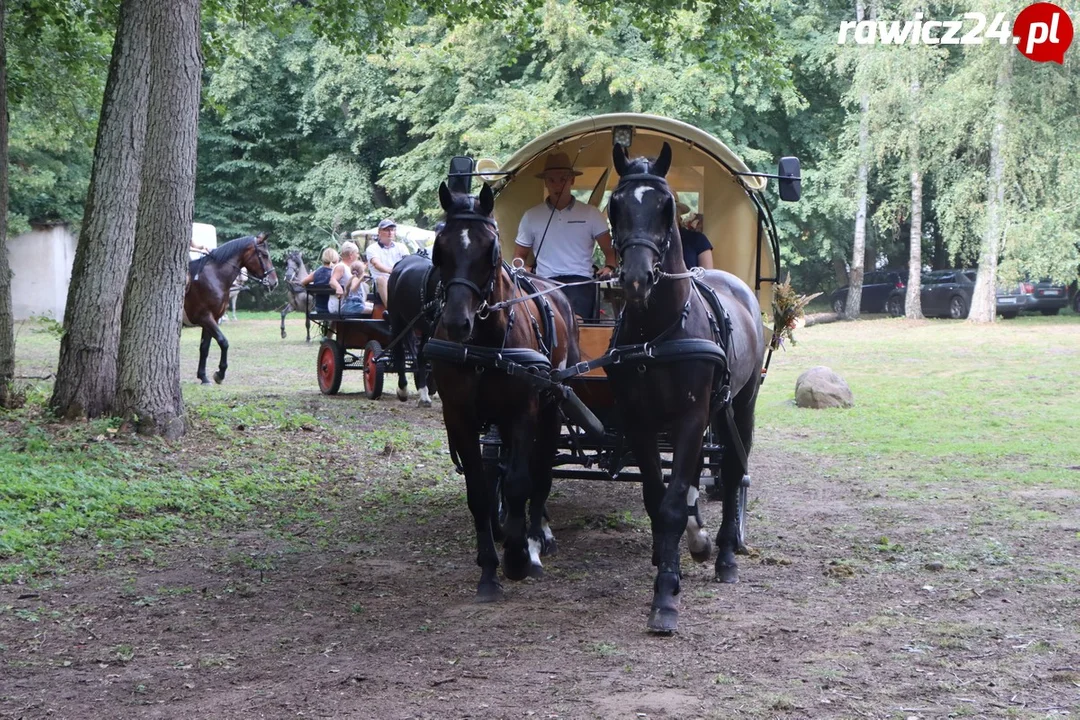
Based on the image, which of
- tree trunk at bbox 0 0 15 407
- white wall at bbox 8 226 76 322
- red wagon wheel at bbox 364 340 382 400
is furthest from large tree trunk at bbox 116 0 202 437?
white wall at bbox 8 226 76 322

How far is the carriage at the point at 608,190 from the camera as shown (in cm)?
735

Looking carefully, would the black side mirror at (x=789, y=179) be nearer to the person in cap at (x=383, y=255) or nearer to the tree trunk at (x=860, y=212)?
the person in cap at (x=383, y=255)

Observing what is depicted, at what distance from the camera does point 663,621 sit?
18.5ft

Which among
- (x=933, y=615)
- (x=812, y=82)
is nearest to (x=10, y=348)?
(x=933, y=615)

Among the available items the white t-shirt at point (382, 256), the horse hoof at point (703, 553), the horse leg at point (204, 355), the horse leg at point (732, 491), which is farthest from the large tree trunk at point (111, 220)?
the horse leg at point (204, 355)

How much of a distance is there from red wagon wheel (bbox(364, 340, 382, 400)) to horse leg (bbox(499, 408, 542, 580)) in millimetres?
8916

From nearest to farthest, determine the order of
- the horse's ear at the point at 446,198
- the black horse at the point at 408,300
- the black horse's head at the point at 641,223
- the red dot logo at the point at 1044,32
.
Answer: the black horse's head at the point at 641,223 < the horse's ear at the point at 446,198 < the black horse at the point at 408,300 < the red dot logo at the point at 1044,32

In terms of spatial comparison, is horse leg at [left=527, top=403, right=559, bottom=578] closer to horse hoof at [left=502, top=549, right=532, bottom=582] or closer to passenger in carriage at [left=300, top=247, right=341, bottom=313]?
horse hoof at [left=502, top=549, right=532, bottom=582]

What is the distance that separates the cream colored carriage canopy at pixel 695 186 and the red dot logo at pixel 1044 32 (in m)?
21.5

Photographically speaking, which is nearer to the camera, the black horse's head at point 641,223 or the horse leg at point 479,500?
the black horse's head at point 641,223

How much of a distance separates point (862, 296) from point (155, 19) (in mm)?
30732

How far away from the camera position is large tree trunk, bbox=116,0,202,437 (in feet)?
33.6

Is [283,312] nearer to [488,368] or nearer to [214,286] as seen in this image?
[214,286]

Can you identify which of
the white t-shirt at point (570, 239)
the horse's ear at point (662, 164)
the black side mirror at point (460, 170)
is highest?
the black side mirror at point (460, 170)
